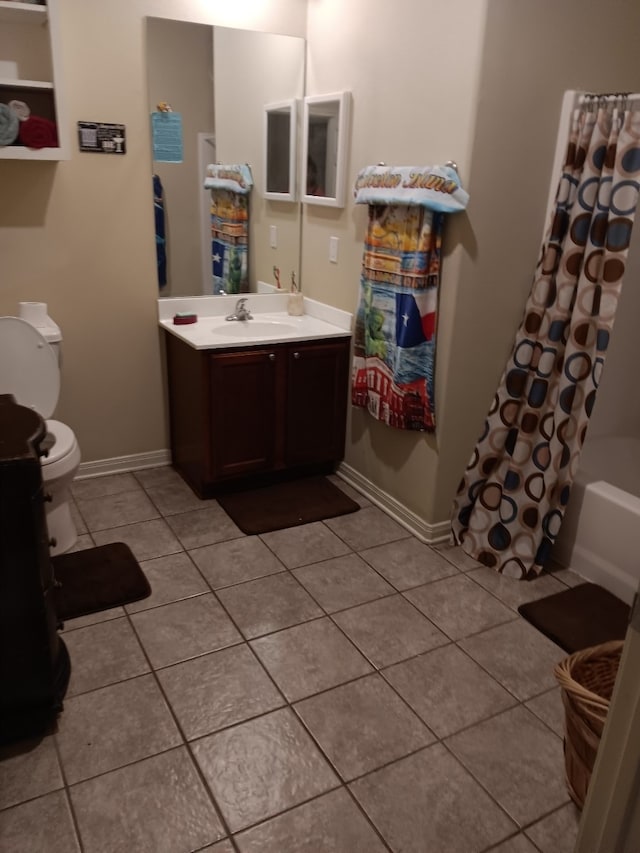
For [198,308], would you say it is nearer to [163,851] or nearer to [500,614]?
[500,614]

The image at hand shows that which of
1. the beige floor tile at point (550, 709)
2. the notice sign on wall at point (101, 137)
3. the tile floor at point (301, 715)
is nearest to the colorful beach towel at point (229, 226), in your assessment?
the notice sign on wall at point (101, 137)

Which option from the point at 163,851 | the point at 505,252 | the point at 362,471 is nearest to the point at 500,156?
the point at 505,252

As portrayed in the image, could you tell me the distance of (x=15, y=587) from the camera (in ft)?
5.44

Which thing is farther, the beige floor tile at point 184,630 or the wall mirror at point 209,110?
the wall mirror at point 209,110

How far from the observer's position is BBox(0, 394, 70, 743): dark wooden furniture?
1.61 metres

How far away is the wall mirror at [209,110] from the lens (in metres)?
2.94

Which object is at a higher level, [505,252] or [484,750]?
[505,252]

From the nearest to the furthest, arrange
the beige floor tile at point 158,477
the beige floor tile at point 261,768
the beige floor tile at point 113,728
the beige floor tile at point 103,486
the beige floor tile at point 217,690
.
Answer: the beige floor tile at point 261,768, the beige floor tile at point 113,728, the beige floor tile at point 217,690, the beige floor tile at point 103,486, the beige floor tile at point 158,477

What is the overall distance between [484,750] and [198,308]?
2.37m

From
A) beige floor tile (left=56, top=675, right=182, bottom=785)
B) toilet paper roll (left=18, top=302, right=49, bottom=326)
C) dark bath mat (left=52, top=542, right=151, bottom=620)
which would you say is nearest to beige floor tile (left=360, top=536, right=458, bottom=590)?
dark bath mat (left=52, top=542, right=151, bottom=620)

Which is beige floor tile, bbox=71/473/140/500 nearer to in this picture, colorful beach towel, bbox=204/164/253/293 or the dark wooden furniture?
colorful beach towel, bbox=204/164/253/293

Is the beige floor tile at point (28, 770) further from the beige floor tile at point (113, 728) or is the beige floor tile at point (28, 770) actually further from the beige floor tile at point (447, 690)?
the beige floor tile at point (447, 690)

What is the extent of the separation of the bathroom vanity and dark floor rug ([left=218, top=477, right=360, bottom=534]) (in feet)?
0.29

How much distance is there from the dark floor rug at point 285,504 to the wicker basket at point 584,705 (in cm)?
149
